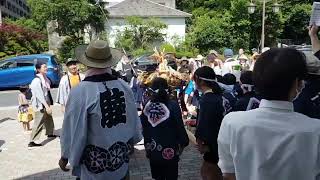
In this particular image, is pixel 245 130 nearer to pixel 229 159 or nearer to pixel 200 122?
pixel 229 159

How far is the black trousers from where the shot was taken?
453 cm

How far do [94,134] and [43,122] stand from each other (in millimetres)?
5234

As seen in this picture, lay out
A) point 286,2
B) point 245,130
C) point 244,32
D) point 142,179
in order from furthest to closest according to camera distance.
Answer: point 286,2 → point 244,32 → point 142,179 → point 245,130

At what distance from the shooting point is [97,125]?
3408 millimetres

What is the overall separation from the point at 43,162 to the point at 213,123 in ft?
13.5

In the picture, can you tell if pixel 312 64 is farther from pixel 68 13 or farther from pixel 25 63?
pixel 68 13

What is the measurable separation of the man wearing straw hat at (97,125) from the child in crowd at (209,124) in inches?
31.2

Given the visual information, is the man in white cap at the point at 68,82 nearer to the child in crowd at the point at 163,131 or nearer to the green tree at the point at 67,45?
the child in crowd at the point at 163,131

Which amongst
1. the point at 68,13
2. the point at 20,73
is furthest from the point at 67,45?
the point at 20,73

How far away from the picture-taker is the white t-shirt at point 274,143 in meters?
1.73

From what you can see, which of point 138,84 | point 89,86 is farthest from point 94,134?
point 138,84

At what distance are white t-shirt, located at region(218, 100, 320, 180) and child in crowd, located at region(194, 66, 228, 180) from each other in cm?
212

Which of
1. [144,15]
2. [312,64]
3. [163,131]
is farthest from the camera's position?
[144,15]

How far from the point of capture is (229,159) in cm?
193
